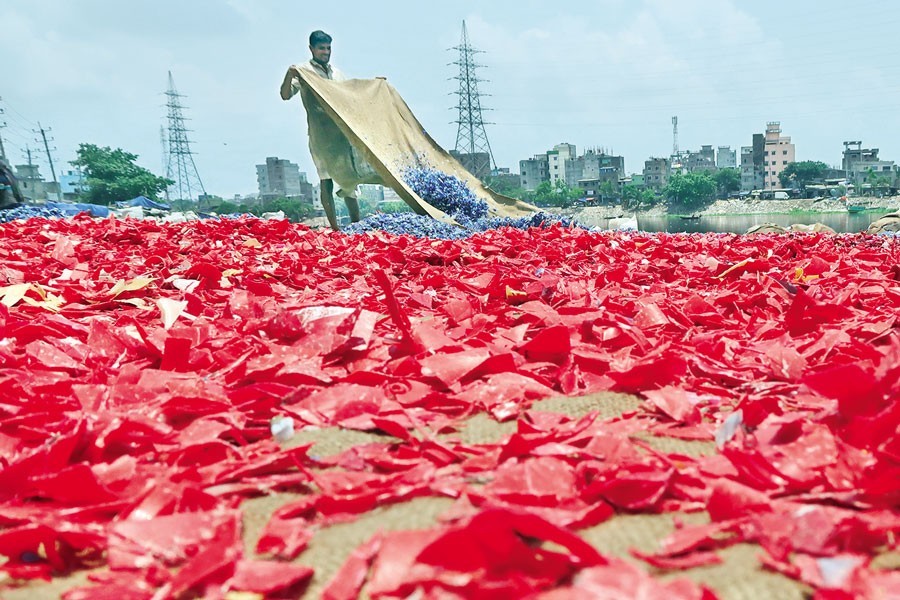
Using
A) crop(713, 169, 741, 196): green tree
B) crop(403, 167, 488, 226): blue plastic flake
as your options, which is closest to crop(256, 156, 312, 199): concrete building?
crop(713, 169, 741, 196): green tree

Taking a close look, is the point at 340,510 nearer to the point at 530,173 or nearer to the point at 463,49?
the point at 463,49

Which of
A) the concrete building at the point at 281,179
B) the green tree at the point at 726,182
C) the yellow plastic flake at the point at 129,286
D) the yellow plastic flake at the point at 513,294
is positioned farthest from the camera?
the concrete building at the point at 281,179

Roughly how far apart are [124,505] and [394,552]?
0.41 m

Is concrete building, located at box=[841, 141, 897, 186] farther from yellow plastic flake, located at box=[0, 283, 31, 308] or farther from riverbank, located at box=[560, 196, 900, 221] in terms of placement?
yellow plastic flake, located at box=[0, 283, 31, 308]

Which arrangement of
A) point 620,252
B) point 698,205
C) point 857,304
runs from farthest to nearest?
point 698,205
point 620,252
point 857,304

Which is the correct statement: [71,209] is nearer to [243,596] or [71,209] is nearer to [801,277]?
[801,277]

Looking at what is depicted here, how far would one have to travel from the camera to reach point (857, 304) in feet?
6.46

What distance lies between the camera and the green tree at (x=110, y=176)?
42.5 metres

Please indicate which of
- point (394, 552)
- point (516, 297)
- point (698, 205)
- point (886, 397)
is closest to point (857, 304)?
A: point (516, 297)

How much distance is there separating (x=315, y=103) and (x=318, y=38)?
760mm

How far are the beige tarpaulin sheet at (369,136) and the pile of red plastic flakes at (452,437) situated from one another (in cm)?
512

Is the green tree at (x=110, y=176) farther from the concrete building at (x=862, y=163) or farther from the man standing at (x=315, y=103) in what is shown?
the concrete building at (x=862, y=163)

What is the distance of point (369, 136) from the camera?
7316 mm

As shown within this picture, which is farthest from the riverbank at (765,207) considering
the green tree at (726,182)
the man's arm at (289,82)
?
the man's arm at (289,82)
